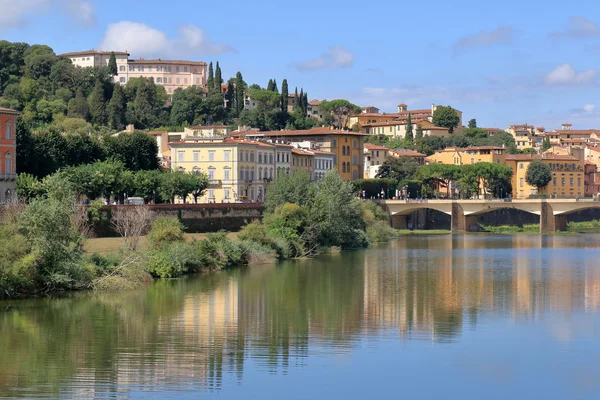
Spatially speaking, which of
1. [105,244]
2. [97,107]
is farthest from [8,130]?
[97,107]

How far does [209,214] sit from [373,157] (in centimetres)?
4638

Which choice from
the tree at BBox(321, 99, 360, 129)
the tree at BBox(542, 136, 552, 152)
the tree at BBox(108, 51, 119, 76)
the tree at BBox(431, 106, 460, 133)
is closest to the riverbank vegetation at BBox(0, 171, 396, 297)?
the tree at BBox(108, 51, 119, 76)

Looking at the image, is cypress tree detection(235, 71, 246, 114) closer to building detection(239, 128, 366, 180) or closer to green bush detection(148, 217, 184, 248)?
building detection(239, 128, 366, 180)

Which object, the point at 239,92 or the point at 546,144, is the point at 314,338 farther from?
the point at 546,144

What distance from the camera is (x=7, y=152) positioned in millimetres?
52531

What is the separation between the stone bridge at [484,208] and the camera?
76.8 m

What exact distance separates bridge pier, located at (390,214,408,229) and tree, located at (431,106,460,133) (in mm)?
47878

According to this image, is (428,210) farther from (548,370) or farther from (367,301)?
(548,370)

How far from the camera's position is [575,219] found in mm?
84188

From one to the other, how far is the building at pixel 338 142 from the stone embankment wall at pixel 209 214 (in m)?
25.1

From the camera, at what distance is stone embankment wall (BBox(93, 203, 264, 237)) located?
51.7 meters

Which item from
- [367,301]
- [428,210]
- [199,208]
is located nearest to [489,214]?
[428,210]

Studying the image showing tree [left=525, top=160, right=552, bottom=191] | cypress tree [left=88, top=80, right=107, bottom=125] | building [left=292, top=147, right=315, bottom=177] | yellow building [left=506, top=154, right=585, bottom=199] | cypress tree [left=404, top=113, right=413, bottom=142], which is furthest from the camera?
cypress tree [left=404, top=113, right=413, bottom=142]

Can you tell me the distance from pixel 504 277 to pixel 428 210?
1620 inches
